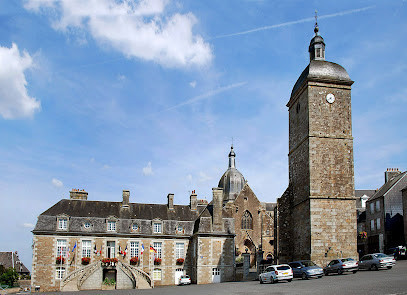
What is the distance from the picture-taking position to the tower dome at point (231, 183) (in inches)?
2314

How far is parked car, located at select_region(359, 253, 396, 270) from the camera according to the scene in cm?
2305

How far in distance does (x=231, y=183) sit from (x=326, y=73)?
114 ft

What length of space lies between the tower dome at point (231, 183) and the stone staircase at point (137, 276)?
24.2 meters

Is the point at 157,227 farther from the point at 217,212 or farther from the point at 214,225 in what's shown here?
the point at 217,212

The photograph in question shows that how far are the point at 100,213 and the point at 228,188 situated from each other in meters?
23.3

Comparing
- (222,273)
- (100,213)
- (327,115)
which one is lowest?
(222,273)

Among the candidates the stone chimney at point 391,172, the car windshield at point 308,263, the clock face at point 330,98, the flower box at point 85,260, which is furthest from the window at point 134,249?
the stone chimney at point 391,172

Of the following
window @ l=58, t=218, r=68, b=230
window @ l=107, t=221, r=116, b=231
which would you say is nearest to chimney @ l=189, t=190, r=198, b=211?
window @ l=107, t=221, r=116, b=231

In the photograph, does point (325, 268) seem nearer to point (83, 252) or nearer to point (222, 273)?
point (222, 273)

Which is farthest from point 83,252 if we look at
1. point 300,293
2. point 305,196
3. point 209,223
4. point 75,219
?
point 300,293

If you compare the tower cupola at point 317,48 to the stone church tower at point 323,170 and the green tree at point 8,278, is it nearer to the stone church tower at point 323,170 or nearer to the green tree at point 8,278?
the stone church tower at point 323,170

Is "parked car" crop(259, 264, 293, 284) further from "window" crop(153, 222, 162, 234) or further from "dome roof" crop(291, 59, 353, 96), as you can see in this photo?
"window" crop(153, 222, 162, 234)

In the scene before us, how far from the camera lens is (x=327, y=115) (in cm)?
2589

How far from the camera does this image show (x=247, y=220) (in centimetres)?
5425
